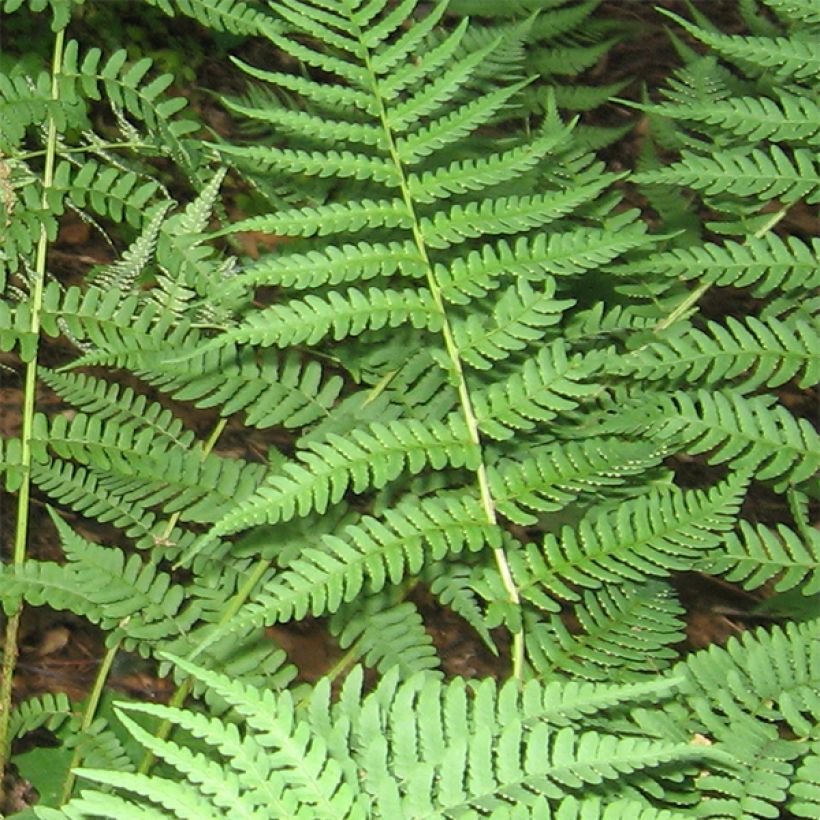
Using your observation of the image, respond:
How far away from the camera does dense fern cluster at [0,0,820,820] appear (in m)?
1.30

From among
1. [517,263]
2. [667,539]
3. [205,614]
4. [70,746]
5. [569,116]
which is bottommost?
[70,746]

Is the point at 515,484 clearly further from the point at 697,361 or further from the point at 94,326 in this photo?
the point at 94,326

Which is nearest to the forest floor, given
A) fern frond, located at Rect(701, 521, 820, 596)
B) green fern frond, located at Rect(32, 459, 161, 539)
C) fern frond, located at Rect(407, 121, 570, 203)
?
green fern frond, located at Rect(32, 459, 161, 539)

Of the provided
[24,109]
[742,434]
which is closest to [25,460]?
[24,109]

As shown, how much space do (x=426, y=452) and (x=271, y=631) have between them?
4.33 feet

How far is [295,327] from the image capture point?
1.54 meters

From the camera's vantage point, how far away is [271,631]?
276 centimetres

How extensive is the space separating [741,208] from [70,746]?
1.65 metres

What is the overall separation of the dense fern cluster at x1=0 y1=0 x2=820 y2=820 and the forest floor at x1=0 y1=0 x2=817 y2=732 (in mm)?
447

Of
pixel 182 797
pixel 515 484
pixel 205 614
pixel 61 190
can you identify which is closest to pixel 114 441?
pixel 205 614

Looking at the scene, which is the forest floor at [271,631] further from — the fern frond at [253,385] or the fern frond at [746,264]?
the fern frond at [746,264]

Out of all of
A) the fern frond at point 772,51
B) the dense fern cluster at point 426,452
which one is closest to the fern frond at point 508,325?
the dense fern cluster at point 426,452

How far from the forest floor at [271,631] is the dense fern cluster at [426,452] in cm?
45

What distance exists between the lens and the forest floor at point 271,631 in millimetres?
2639
